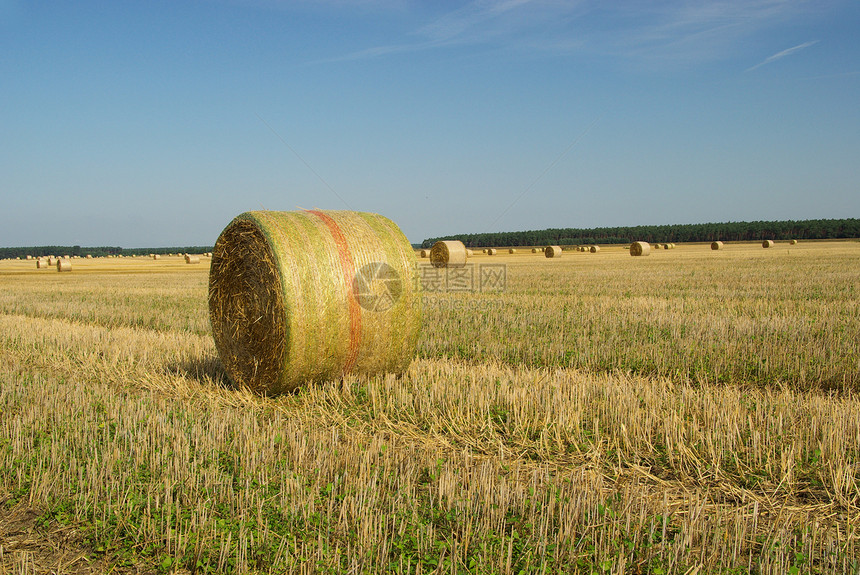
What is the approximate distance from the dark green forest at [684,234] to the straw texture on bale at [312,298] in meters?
73.5

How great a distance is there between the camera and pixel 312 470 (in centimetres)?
397

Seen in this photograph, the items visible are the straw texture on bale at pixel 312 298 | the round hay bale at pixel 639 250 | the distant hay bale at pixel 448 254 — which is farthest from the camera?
the round hay bale at pixel 639 250

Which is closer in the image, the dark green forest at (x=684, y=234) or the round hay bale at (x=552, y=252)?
the round hay bale at (x=552, y=252)

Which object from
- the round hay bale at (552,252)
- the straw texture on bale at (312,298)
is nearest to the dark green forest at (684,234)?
the round hay bale at (552,252)

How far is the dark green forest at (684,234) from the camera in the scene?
296 ft

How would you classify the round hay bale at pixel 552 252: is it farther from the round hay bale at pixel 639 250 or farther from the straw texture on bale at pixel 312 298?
the straw texture on bale at pixel 312 298

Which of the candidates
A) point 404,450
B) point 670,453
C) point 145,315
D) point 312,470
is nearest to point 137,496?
point 312,470

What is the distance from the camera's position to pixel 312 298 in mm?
5930

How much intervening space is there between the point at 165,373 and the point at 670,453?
18.5 feet
